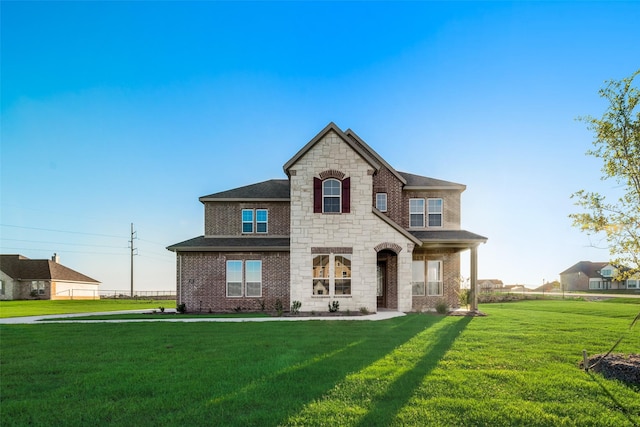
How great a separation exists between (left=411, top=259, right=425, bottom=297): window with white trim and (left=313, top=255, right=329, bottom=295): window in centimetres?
530

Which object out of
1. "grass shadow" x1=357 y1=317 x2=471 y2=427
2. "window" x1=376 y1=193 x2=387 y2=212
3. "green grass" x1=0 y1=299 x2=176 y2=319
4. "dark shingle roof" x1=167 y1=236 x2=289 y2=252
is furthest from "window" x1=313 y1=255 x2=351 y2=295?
"green grass" x1=0 y1=299 x2=176 y2=319

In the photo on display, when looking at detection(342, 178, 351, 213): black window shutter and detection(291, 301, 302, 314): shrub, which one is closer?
detection(291, 301, 302, 314): shrub

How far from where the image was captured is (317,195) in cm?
1995

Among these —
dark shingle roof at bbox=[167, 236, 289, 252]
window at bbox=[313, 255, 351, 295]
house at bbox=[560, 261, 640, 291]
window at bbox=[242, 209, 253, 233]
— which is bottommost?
house at bbox=[560, 261, 640, 291]

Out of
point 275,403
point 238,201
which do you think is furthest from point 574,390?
point 238,201

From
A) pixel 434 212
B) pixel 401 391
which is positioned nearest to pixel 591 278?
pixel 434 212

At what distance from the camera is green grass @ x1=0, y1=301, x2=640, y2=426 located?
18.4ft

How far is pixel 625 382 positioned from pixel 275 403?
248 inches

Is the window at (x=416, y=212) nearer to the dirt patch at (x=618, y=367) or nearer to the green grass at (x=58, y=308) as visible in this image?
the dirt patch at (x=618, y=367)

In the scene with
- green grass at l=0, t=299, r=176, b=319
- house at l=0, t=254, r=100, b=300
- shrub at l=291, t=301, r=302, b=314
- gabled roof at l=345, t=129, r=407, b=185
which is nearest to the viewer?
shrub at l=291, t=301, r=302, b=314

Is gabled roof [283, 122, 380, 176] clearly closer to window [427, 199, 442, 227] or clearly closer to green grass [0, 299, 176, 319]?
window [427, 199, 442, 227]

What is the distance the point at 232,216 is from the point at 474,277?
1328 centimetres

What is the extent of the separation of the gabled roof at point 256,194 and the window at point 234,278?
3728 mm

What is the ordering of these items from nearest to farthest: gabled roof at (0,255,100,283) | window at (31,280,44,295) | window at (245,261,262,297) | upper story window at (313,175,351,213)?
upper story window at (313,175,351,213) → window at (245,261,262,297) → gabled roof at (0,255,100,283) → window at (31,280,44,295)
